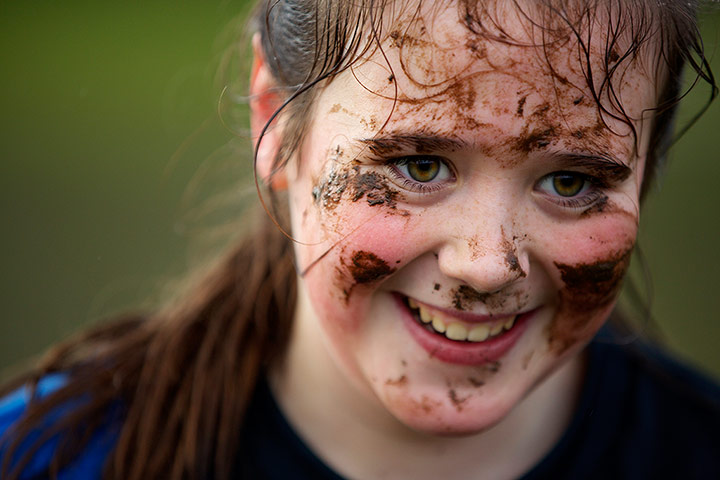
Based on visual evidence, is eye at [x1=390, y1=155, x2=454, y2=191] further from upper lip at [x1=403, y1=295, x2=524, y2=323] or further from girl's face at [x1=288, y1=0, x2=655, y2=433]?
upper lip at [x1=403, y1=295, x2=524, y2=323]

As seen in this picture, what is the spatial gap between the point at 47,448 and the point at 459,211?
0.99 metres

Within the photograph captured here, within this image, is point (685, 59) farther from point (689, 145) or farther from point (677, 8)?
point (689, 145)

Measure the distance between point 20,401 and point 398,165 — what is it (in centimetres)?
104

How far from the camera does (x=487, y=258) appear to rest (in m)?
1.10

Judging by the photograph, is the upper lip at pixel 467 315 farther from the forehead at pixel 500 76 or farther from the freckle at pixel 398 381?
the forehead at pixel 500 76

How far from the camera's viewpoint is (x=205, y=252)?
2.02 meters

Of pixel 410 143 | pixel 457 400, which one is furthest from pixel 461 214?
pixel 457 400

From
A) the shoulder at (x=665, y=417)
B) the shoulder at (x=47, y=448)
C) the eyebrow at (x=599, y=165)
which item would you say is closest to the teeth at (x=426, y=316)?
the eyebrow at (x=599, y=165)

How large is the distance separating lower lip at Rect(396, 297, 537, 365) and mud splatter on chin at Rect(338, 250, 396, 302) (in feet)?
0.28

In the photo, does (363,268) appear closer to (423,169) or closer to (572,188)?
(423,169)

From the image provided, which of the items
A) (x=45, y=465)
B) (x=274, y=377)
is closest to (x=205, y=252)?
(x=274, y=377)

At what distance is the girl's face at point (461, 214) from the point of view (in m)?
1.08

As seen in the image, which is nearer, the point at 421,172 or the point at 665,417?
the point at 421,172

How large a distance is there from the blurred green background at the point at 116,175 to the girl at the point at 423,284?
1.89m
